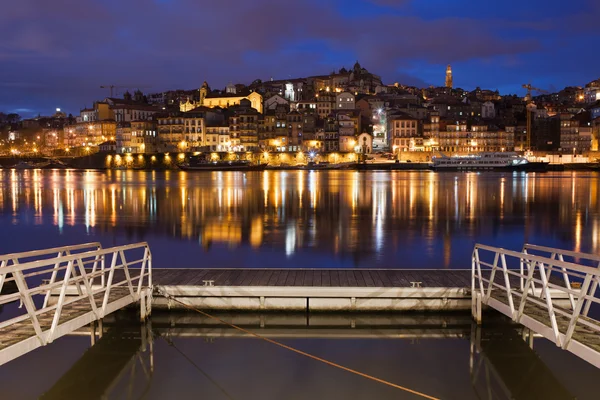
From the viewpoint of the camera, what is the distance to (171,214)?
36.4 metres

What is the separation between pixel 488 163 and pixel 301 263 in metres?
128

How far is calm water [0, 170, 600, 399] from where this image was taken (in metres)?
9.48

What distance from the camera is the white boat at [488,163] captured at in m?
132

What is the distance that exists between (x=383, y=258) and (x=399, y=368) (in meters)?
10.5

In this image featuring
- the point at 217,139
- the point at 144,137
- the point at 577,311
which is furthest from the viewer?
the point at 144,137

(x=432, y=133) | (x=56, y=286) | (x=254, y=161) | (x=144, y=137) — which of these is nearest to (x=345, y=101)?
(x=432, y=133)

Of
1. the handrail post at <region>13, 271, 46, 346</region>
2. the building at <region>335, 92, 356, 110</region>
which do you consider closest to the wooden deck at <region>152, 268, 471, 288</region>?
the handrail post at <region>13, 271, 46, 346</region>

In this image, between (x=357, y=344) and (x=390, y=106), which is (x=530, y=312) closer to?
(x=357, y=344)

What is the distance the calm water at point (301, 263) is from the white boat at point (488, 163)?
84986 millimetres

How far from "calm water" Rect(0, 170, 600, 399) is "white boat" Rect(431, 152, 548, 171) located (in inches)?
3346

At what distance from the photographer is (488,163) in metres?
138

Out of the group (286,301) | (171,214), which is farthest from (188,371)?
(171,214)

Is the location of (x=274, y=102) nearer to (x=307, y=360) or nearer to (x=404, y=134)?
(x=404, y=134)

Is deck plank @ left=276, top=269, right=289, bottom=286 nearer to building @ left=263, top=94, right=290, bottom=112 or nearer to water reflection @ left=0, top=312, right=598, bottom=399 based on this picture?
water reflection @ left=0, top=312, right=598, bottom=399
